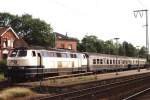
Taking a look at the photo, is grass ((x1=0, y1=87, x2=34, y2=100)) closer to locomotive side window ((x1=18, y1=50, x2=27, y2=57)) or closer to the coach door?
locomotive side window ((x1=18, y1=50, x2=27, y2=57))

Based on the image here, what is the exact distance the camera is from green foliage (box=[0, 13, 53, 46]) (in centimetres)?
10138

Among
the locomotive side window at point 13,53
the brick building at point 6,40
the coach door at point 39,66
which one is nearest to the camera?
the locomotive side window at point 13,53

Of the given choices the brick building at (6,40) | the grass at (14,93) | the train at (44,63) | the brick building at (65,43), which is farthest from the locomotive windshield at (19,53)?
the brick building at (65,43)

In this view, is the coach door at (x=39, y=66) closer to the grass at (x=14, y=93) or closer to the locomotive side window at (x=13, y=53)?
the locomotive side window at (x=13, y=53)

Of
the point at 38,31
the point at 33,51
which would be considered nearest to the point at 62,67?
the point at 33,51

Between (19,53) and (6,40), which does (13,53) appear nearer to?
(19,53)

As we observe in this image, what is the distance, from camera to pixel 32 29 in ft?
346

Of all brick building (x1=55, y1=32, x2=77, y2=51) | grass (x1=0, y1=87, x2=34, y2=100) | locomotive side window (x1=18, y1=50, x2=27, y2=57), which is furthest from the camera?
brick building (x1=55, y1=32, x2=77, y2=51)

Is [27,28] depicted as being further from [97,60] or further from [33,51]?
[33,51]

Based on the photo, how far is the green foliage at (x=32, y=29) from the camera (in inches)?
3991

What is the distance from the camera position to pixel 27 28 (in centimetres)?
10750

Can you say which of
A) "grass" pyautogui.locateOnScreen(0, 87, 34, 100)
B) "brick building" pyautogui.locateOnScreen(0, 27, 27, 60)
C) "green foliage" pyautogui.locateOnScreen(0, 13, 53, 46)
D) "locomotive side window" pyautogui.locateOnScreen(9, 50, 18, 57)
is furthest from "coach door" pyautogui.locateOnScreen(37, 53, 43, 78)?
"green foliage" pyautogui.locateOnScreen(0, 13, 53, 46)

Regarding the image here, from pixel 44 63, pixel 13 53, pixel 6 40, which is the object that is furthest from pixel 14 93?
pixel 6 40

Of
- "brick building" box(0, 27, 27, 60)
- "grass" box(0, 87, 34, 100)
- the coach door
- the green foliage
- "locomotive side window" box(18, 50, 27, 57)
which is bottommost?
"grass" box(0, 87, 34, 100)
